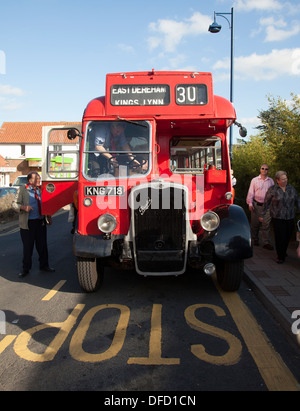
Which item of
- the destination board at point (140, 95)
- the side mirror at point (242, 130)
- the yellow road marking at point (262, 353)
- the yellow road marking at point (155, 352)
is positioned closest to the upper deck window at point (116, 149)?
the destination board at point (140, 95)

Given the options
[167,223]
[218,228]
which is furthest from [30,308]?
[218,228]

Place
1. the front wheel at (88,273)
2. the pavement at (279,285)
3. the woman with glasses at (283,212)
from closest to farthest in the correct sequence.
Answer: the pavement at (279,285)
the front wheel at (88,273)
the woman with glasses at (283,212)

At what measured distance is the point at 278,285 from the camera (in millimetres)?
5250

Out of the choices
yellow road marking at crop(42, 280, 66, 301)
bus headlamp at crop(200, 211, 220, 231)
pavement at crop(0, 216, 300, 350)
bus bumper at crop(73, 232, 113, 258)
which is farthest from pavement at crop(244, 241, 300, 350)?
yellow road marking at crop(42, 280, 66, 301)

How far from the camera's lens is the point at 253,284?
5.39 meters

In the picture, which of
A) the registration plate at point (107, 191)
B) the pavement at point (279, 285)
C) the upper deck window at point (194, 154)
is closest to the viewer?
the pavement at point (279, 285)

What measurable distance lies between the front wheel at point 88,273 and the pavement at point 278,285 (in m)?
2.42

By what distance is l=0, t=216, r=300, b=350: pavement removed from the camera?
3996mm

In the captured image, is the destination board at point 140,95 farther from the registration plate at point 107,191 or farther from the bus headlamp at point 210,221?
the bus headlamp at point 210,221

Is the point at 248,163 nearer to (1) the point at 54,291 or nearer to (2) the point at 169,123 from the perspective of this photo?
(2) the point at 169,123

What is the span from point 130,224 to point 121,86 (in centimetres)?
217

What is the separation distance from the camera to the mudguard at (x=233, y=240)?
187 inches

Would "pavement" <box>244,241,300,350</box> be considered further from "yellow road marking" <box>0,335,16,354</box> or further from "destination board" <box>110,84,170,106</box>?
"destination board" <box>110,84,170,106</box>
